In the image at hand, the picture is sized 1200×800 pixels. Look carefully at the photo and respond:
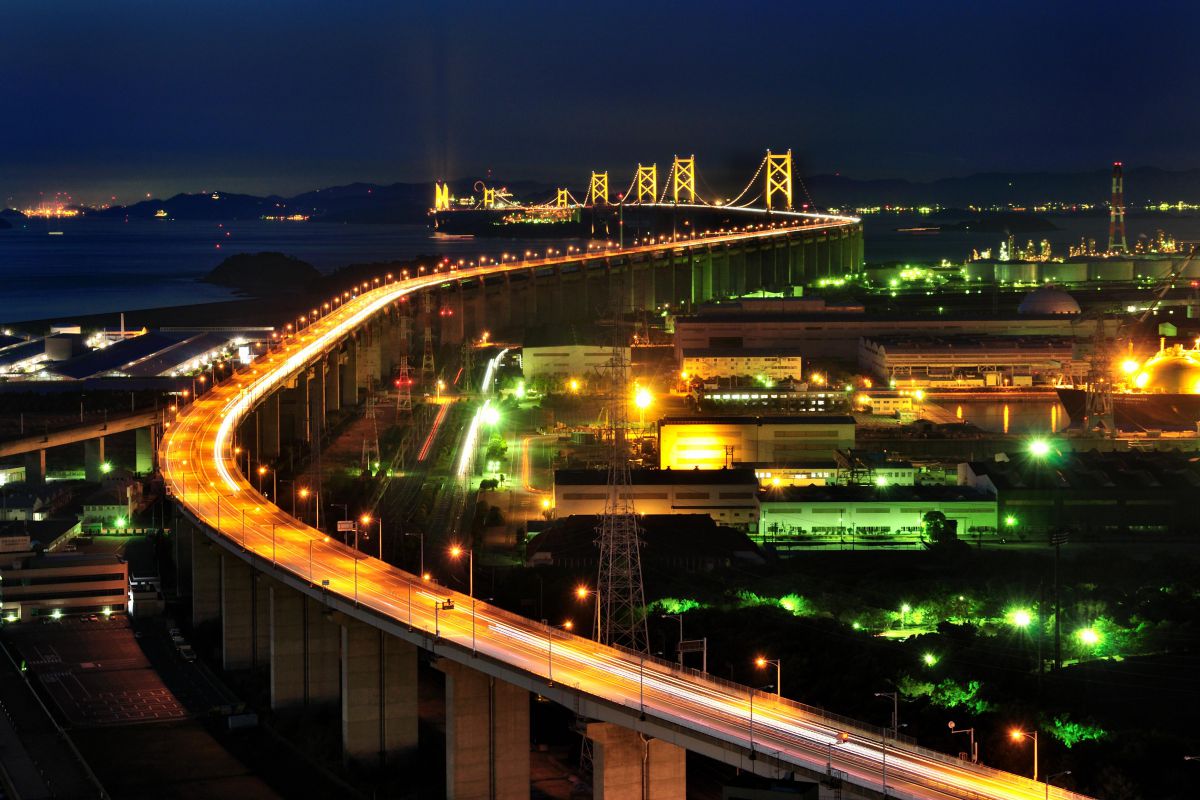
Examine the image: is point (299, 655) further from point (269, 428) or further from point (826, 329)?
point (826, 329)

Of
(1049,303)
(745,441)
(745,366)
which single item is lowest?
(745,441)

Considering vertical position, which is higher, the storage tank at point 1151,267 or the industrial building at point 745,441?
the storage tank at point 1151,267

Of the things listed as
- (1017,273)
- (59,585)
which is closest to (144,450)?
(59,585)

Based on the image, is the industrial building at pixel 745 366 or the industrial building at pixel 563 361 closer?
the industrial building at pixel 745 366

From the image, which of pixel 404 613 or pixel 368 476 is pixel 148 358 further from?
pixel 404 613

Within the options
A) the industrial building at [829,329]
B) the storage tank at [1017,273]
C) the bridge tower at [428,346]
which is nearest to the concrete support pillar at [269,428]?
the bridge tower at [428,346]

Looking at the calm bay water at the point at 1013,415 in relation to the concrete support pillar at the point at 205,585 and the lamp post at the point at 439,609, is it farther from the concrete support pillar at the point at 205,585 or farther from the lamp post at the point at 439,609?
the lamp post at the point at 439,609
